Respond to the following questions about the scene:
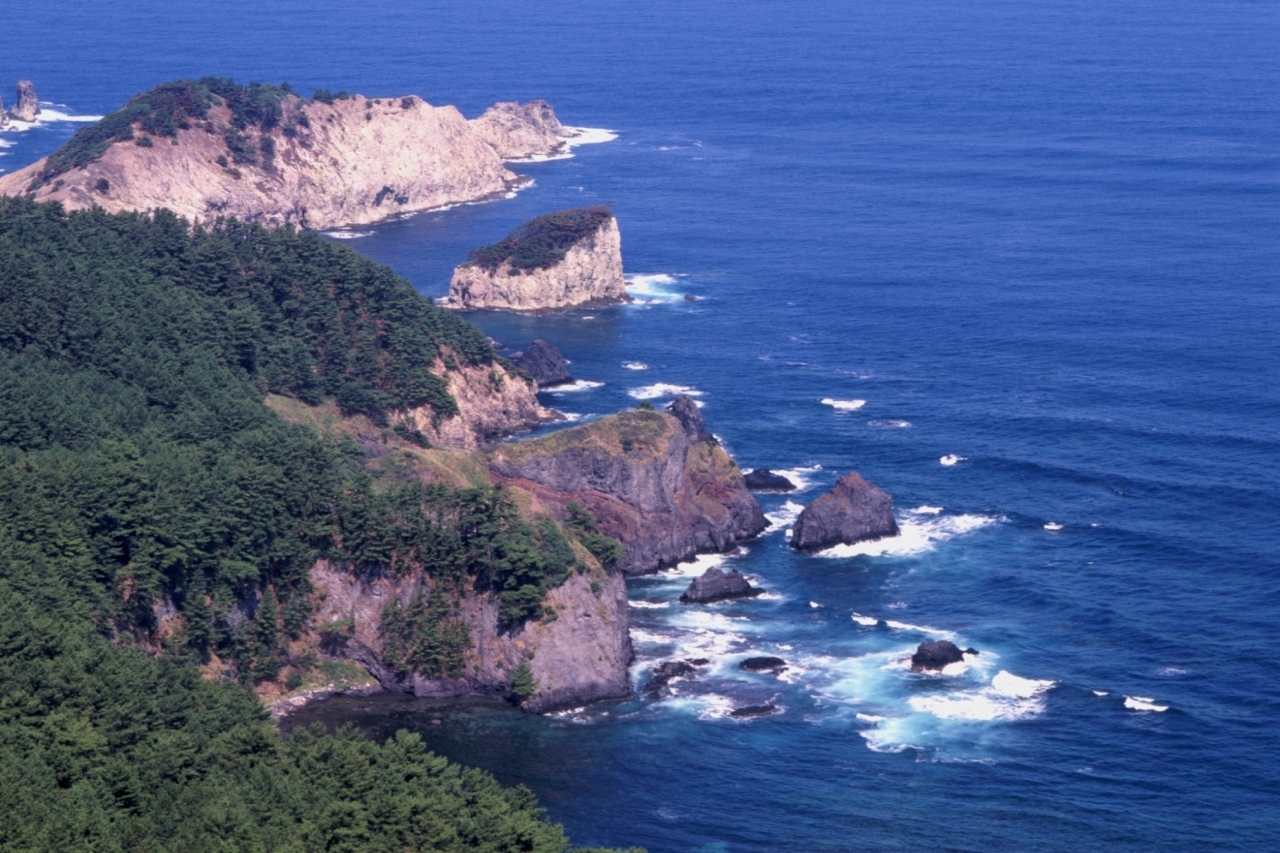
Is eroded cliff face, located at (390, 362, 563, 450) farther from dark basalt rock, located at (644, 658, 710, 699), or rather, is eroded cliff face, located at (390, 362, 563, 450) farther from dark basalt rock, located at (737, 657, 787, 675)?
dark basalt rock, located at (737, 657, 787, 675)

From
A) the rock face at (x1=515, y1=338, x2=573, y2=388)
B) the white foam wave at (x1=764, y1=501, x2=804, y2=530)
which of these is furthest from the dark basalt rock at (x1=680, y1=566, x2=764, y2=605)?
the rock face at (x1=515, y1=338, x2=573, y2=388)

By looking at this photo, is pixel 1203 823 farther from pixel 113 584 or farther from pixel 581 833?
pixel 113 584

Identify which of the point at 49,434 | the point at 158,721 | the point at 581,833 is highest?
the point at 49,434

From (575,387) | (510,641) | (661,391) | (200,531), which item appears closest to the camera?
(200,531)

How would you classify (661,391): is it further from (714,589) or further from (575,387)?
(714,589)

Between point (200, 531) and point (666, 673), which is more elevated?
point (200, 531)

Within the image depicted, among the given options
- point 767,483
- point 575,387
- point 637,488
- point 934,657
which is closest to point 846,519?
point 767,483

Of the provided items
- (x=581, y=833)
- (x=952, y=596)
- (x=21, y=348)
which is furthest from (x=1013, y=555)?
(x=21, y=348)

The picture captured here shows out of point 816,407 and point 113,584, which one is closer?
point 113,584
